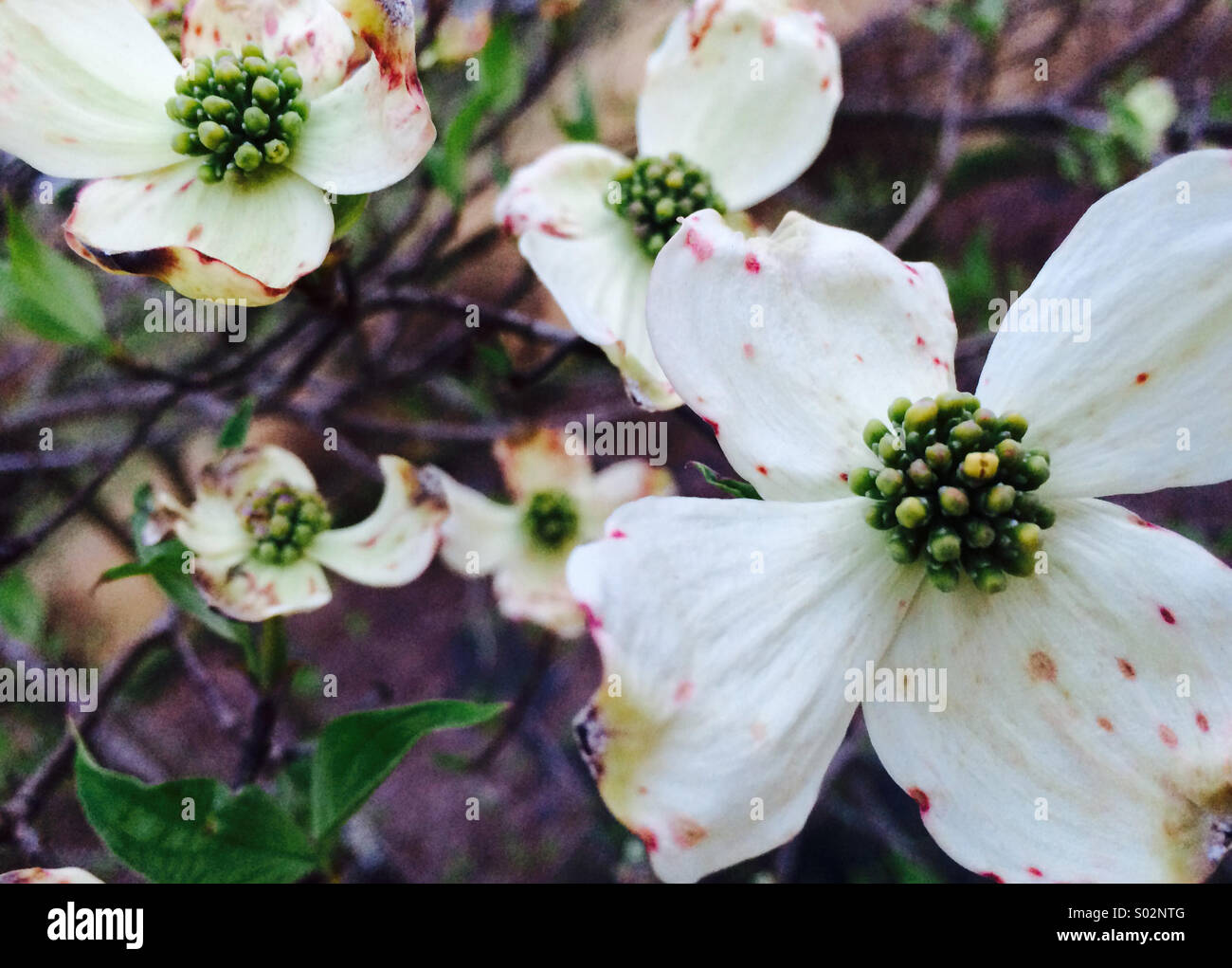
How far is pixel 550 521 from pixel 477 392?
0.33 metres

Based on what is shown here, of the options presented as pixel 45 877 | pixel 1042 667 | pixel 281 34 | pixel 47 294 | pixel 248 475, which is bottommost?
pixel 45 877

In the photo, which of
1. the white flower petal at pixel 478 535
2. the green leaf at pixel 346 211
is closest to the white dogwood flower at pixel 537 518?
the white flower petal at pixel 478 535

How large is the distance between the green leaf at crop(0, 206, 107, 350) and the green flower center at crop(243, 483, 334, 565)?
0.16 meters

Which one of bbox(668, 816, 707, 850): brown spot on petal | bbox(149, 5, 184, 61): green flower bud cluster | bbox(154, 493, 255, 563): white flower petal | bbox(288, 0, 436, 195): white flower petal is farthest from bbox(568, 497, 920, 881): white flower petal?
bbox(149, 5, 184, 61): green flower bud cluster

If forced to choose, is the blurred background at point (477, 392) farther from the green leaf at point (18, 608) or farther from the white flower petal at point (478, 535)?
the white flower petal at point (478, 535)

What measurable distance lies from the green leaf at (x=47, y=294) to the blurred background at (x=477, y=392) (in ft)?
0.15

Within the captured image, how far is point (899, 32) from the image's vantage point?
1883 millimetres

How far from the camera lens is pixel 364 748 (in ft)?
1.77

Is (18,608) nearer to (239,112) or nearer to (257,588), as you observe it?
(257,588)

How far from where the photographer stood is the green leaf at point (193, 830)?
0.50 m

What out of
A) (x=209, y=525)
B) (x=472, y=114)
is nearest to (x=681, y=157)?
(x=472, y=114)

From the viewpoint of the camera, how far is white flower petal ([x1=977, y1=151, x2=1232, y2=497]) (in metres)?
0.42

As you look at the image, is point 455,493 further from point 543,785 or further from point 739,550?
point 543,785
